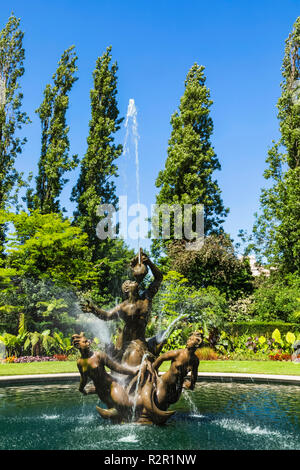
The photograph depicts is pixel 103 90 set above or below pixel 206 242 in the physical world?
above

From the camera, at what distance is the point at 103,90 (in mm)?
29562

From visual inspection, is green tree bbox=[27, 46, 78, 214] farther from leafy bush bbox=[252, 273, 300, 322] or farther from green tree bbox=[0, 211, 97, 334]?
leafy bush bbox=[252, 273, 300, 322]

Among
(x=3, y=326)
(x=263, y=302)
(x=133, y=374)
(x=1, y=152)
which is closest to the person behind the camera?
(x=133, y=374)

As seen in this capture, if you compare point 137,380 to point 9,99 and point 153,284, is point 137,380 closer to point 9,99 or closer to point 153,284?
point 153,284

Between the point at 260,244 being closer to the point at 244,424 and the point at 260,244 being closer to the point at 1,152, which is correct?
the point at 1,152

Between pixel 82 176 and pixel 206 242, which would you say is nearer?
pixel 206 242

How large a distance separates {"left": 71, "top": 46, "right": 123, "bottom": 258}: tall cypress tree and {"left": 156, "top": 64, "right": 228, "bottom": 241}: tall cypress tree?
3.76 meters

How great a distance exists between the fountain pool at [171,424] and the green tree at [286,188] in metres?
17.3

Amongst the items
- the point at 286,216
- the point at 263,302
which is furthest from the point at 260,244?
the point at 263,302

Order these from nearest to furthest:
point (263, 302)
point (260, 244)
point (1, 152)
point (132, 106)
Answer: point (132, 106) → point (263, 302) → point (1, 152) → point (260, 244)

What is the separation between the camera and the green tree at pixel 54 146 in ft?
88.7

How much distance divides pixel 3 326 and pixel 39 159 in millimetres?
13522

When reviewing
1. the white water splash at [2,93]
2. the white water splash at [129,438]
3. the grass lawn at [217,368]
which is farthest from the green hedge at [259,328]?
the white water splash at [2,93]

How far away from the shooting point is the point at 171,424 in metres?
6.05
